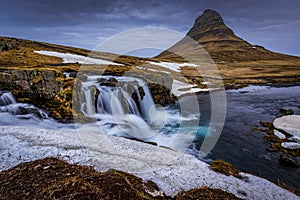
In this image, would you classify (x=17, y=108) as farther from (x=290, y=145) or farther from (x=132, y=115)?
(x=290, y=145)

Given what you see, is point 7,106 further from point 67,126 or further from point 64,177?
point 64,177

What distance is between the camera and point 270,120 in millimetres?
19703

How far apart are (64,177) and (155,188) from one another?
262cm

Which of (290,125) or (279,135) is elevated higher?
(290,125)

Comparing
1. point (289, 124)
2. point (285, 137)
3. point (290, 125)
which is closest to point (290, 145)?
point (285, 137)

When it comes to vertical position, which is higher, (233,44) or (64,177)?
(233,44)

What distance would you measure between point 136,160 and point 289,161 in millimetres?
8902

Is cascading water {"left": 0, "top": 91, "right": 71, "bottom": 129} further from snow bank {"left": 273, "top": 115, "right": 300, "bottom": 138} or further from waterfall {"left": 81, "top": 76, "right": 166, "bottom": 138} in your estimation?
snow bank {"left": 273, "top": 115, "right": 300, "bottom": 138}

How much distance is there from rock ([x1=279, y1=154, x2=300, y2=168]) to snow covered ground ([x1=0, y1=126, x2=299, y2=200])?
475 centimetres

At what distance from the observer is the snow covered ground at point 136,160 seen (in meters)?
6.25

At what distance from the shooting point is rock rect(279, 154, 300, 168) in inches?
412

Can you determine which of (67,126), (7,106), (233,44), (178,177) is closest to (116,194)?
(178,177)

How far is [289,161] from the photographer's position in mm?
10578

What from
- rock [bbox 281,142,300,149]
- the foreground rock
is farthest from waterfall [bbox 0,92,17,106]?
rock [bbox 281,142,300,149]
